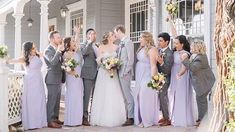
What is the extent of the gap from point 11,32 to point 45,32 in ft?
33.8

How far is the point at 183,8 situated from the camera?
29.5ft

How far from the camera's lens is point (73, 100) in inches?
289

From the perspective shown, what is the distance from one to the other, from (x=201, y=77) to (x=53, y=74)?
2788 mm

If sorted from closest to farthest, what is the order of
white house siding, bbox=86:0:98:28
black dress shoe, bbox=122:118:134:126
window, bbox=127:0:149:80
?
black dress shoe, bbox=122:118:134:126 < window, bbox=127:0:149:80 < white house siding, bbox=86:0:98:28

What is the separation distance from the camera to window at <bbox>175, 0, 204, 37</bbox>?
835cm

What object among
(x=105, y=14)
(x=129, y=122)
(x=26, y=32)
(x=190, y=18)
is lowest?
(x=129, y=122)

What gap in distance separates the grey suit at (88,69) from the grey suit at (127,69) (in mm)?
539

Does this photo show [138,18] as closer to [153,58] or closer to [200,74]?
[153,58]

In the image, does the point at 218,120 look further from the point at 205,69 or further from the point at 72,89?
the point at 72,89

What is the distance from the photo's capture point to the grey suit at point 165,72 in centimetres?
711

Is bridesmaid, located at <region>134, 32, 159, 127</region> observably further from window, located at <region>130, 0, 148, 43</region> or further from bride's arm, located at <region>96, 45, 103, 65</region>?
window, located at <region>130, 0, 148, 43</region>

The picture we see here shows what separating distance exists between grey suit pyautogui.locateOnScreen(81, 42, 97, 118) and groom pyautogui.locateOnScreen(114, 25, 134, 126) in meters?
0.54

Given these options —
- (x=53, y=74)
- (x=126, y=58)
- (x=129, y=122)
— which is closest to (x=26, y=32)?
(x=53, y=74)

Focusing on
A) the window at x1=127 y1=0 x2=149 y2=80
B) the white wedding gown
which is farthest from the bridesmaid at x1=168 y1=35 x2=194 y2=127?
the window at x1=127 y1=0 x2=149 y2=80
